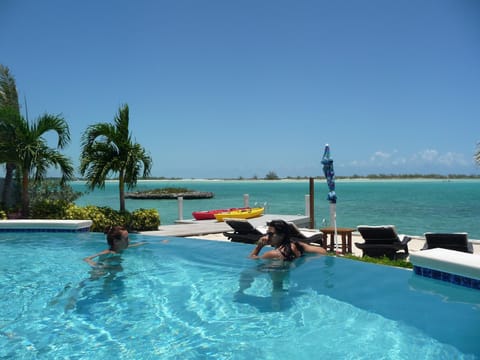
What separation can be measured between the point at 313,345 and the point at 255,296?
1.58 metres

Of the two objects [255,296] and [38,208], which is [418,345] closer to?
[255,296]

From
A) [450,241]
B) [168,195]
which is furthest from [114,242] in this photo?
[168,195]

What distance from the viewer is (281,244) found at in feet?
21.5

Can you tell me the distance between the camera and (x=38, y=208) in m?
12.0

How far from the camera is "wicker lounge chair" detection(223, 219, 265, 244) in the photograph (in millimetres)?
9289

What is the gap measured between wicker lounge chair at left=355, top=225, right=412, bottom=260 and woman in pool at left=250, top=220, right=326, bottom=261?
3.85 ft

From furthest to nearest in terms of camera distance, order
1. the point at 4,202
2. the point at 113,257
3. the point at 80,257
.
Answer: the point at 4,202
the point at 80,257
the point at 113,257

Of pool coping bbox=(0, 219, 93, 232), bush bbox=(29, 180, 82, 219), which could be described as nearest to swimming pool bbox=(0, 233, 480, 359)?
pool coping bbox=(0, 219, 93, 232)

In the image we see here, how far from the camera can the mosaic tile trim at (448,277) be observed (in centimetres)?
499

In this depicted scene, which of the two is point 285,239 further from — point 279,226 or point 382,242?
point 382,242

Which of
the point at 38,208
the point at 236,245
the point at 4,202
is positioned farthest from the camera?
the point at 4,202

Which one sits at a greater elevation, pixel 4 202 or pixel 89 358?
pixel 4 202

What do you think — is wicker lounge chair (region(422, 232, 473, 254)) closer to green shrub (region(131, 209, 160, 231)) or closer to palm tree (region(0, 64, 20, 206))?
green shrub (region(131, 209, 160, 231))

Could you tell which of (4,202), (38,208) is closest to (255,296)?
(38,208)
